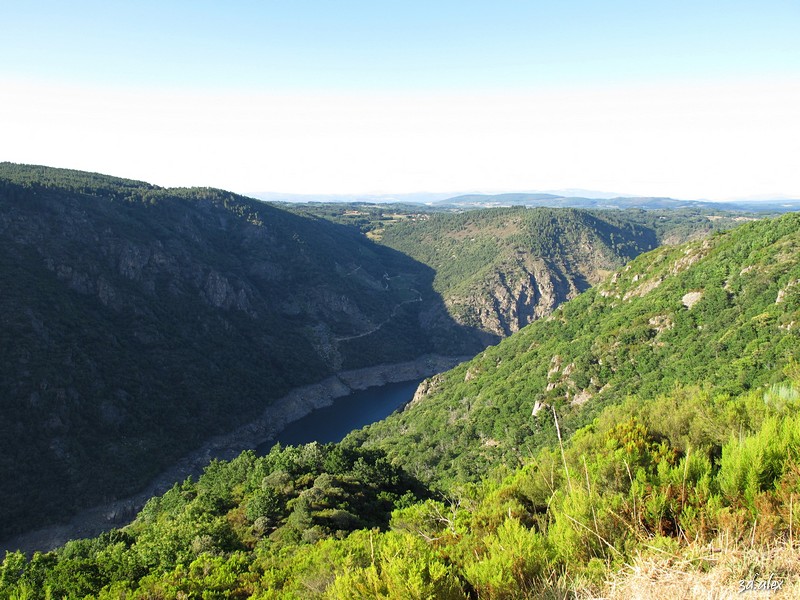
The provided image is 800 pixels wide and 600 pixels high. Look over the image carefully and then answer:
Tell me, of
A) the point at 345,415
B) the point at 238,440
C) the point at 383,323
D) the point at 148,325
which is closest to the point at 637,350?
the point at 238,440

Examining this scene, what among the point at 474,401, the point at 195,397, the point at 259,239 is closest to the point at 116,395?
the point at 195,397

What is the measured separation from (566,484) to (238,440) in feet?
283

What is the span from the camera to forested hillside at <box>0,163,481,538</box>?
6675 cm

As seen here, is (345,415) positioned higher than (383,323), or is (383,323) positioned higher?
(383,323)

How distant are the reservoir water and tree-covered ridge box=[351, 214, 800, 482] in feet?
102

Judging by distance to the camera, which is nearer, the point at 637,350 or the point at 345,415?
the point at 637,350

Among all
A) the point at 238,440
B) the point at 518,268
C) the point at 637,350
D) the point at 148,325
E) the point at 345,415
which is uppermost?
the point at 518,268

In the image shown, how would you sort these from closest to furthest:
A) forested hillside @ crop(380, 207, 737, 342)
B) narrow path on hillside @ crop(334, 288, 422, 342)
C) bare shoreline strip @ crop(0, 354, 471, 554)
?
1. bare shoreline strip @ crop(0, 354, 471, 554)
2. narrow path on hillside @ crop(334, 288, 422, 342)
3. forested hillside @ crop(380, 207, 737, 342)

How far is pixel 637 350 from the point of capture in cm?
4634

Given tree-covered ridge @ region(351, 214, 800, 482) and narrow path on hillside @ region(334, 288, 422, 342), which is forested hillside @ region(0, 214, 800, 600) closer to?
tree-covered ridge @ region(351, 214, 800, 482)

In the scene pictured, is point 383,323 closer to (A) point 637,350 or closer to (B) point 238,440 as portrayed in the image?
(B) point 238,440

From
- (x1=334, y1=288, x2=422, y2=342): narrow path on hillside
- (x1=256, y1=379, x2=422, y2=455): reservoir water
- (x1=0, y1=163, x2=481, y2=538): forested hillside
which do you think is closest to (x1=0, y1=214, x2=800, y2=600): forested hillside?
(x1=0, y1=163, x2=481, y2=538): forested hillside

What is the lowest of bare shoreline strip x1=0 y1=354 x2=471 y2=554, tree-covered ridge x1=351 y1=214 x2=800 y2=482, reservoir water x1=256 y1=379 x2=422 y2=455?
reservoir water x1=256 y1=379 x2=422 y2=455

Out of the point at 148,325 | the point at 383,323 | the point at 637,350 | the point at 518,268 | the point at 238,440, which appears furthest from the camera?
the point at 518,268
